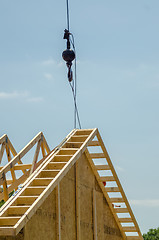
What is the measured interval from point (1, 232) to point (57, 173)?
3617 millimetres

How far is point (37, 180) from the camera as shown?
16344 millimetres

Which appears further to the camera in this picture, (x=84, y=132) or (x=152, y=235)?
(x=152, y=235)

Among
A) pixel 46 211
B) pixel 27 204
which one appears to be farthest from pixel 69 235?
pixel 27 204

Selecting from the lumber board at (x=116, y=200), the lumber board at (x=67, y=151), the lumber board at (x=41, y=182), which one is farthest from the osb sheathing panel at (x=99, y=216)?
the lumber board at (x=41, y=182)

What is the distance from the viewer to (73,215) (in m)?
18.9

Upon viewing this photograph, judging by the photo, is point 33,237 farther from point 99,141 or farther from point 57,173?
point 99,141

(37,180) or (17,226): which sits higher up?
(37,180)

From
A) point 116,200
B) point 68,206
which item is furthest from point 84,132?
point 116,200

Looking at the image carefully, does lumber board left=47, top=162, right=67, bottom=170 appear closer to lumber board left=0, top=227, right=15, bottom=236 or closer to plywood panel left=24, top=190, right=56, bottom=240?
plywood panel left=24, top=190, right=56, bottom=240

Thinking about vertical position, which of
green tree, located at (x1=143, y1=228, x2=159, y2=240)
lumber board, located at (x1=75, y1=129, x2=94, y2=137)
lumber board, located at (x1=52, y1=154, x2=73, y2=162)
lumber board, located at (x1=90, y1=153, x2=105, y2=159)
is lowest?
lumber board, located at (x1=52, y1=154, x2=73, y2=162)

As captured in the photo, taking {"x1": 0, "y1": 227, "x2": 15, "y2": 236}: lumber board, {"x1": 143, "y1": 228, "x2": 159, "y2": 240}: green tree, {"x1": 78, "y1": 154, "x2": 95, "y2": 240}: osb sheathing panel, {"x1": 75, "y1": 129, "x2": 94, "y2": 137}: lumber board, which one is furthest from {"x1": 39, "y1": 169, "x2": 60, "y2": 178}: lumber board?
{"x1": 143, "y1": 228, "x2": 159, "y2": 240}: green tree

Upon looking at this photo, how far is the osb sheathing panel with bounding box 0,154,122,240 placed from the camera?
52.0 feet

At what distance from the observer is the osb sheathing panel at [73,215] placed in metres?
15.8

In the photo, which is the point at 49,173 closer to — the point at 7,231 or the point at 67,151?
the point at 67,151
